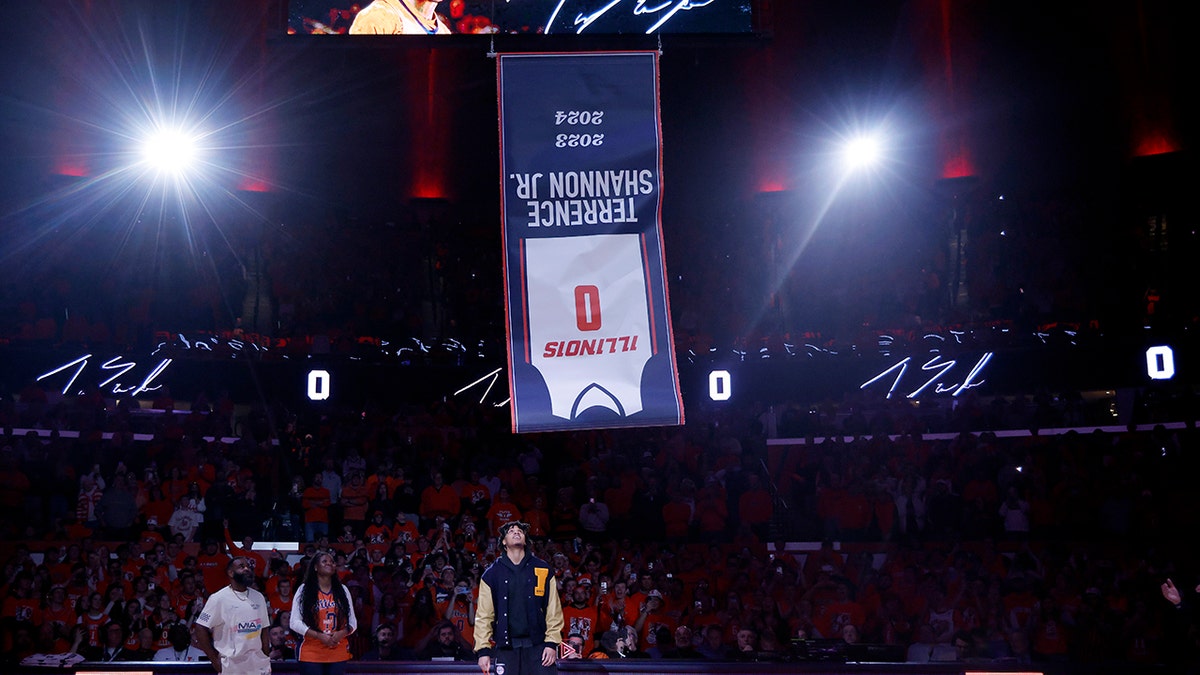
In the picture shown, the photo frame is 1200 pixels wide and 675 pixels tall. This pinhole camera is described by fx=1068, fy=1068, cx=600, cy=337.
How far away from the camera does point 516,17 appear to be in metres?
6.22

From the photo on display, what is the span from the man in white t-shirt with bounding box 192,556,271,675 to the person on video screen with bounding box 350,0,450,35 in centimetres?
359

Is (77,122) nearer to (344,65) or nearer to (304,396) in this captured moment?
(344,65)

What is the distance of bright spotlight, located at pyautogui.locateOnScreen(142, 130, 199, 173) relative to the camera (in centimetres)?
1930

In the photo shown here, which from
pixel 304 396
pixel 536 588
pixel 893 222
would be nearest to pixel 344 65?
pixel 304 396

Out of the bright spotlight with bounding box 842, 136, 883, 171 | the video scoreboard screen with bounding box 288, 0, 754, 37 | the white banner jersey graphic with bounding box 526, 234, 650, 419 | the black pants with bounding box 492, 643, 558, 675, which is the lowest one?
the black pants with bounding box 492, 643, 558, 675

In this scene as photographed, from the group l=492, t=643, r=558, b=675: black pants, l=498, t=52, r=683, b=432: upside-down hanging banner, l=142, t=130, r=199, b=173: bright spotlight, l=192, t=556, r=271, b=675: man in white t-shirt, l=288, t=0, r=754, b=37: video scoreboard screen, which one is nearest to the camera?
l=498, t=52, r=683, b=432: upside-down hanging banner

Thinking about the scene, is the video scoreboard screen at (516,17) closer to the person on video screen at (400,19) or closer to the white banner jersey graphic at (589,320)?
the person on video screen at (400,19)

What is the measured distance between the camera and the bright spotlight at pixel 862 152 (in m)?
20.5

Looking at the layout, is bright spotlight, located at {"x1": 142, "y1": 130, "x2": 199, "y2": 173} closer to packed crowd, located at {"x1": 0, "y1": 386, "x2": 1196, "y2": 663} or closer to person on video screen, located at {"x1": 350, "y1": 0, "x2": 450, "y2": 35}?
packed crowd, located at {"x1": 0, "y1": 386, "x2": 1196, "y2": 663}

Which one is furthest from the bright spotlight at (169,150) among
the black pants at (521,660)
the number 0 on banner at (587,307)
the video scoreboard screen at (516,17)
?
the number 0 on banner at (587,307)

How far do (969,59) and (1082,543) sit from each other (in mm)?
9930

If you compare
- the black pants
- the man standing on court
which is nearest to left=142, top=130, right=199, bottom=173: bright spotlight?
the man standing on court

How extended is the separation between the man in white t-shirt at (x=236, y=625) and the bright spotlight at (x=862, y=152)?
16.1 m

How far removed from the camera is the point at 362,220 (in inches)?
845
